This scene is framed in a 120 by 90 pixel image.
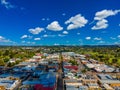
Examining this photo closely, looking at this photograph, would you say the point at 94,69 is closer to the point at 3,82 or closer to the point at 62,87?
the point at 62,87

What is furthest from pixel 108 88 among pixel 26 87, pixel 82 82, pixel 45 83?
pixel 26 87

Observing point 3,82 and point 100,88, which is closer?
point 100,88

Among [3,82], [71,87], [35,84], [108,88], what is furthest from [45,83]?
[108,88]

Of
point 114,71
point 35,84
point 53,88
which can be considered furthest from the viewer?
point 114,71

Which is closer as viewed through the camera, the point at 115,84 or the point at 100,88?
the point at 100,88

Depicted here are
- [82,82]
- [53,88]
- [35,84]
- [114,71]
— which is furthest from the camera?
[114,71]

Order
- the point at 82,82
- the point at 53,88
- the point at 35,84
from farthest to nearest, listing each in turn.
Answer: the point at 82,82, the point at 35,84, the point at 53,88

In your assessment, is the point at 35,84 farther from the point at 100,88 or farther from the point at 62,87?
the point at 100,88

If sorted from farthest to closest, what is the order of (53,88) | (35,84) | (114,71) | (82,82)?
(114,71)
(82,82)
(35,84)
(53,88)
